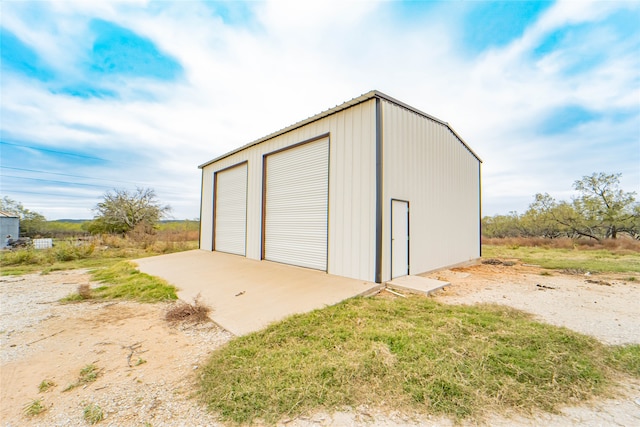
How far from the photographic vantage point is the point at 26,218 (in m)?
21.5

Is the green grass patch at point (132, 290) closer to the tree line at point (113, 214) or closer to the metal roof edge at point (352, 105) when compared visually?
the metal roof edge at point (352, 105)

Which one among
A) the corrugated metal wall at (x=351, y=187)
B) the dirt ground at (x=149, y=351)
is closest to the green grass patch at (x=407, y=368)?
the dirt ground at (x=149, y=351)

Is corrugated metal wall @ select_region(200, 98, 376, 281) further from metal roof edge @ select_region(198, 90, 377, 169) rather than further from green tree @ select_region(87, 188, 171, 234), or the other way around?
green tree @ select_region(87, 188, 171, 234)

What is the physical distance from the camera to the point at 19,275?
842cm

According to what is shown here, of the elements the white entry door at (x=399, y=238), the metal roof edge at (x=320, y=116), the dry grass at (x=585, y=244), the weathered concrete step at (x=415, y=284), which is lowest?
the weathered concrete step at (x=415, y=284)

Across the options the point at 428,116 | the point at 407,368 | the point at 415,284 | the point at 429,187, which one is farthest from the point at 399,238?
the point at 407,368

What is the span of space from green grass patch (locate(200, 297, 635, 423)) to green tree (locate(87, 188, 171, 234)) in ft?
73.5

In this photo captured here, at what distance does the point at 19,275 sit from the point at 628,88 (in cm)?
2091

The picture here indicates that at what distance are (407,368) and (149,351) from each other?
3.14 meters

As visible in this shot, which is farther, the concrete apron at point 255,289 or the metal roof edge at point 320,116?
the metal roof edge at point 320,116

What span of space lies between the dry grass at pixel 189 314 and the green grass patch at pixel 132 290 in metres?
1.16

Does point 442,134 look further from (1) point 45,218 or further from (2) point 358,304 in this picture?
(1) point 45,218

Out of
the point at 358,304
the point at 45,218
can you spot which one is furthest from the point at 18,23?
the point at 45,218

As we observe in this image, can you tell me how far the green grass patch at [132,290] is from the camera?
5539 millimetres
